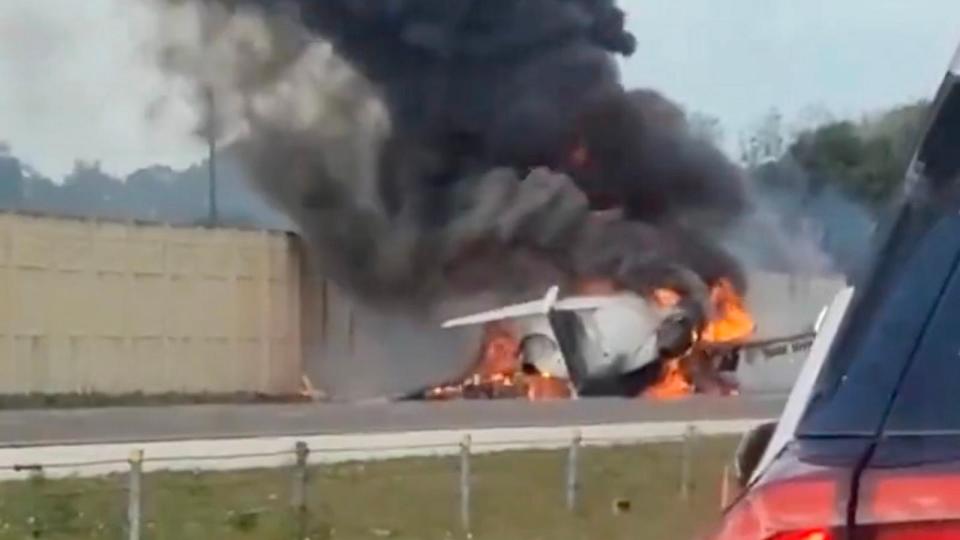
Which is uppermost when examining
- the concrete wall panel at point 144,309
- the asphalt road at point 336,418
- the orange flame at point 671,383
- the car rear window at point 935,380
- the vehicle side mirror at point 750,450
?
the concrete wall panel at point 144,309

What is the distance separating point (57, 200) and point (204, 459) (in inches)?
1295

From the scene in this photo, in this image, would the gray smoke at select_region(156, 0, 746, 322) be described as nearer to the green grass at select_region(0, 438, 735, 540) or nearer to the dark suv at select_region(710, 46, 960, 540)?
the green grass at select_region(0, 438, 735, 540)

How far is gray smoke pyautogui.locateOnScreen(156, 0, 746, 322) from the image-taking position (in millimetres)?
51750

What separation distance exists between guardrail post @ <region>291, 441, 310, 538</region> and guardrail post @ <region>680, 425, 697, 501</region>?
3479 mm

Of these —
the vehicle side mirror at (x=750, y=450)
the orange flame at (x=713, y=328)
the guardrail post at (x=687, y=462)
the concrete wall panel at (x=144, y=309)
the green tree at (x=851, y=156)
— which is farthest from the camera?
the orange flame at (x=713, y=328)

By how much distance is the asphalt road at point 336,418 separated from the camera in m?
28.8

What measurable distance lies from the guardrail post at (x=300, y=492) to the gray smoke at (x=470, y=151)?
33.4 metres

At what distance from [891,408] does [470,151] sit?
5268 centimetres

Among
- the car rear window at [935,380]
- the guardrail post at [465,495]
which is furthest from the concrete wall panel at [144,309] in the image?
the car rear window at [935,380]

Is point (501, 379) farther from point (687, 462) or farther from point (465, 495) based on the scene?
point (465, 495)

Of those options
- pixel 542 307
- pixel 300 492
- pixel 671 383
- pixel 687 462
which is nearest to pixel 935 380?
pixel 300 492

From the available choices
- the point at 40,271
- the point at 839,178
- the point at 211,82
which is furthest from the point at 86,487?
the point at 211,82

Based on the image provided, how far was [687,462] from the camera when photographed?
21.5 metres

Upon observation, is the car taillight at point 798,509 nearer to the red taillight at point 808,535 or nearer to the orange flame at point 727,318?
the red taillight at point 808,535
